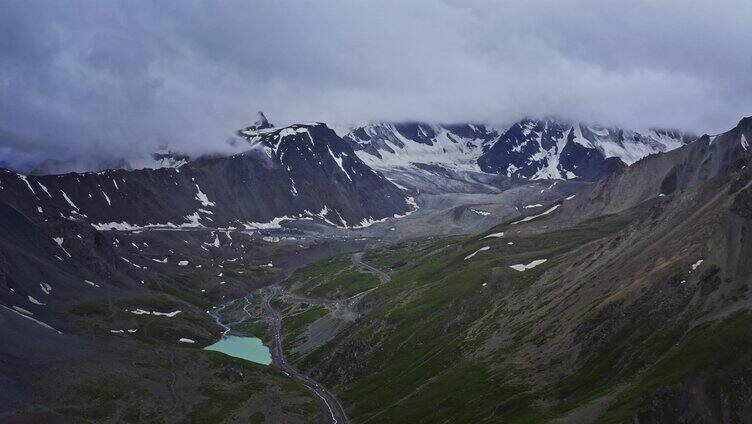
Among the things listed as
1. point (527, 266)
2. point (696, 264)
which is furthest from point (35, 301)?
point (696, 264)

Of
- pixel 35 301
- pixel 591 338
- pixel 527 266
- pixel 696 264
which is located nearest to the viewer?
pixel 591 338

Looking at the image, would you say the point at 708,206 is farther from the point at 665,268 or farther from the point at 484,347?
the point at 484,347

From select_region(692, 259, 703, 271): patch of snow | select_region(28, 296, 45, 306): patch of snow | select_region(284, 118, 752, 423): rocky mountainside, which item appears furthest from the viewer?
select_region(28, 296, 45, 306): patch of snow

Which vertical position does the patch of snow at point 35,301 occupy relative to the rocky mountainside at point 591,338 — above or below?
above

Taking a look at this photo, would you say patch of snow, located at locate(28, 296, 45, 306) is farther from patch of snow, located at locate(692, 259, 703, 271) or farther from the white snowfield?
patch of snow, located at locate(692, 259, 703, 271)

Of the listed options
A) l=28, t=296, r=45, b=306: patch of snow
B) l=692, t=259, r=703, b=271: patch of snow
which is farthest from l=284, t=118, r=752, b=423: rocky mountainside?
l=28, t=296, r=45, b=306: patch of snow

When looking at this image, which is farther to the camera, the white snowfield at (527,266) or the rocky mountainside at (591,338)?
the white snowfield at (527,266)

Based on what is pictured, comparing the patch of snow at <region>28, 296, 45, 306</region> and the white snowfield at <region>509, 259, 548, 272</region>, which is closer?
the white snowfield at <region>509, 259, 548, 272</region>

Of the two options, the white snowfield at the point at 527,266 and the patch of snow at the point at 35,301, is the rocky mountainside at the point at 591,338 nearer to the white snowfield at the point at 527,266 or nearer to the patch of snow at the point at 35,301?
the white snowfield at the point at 527,266

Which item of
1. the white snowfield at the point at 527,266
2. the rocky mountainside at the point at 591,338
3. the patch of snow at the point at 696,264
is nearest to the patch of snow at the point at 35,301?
the rocky mountainside at the point at 591,338

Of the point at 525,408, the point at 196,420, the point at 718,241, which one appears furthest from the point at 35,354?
the point at 718,241

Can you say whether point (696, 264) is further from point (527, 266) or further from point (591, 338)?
point (527, 266)
